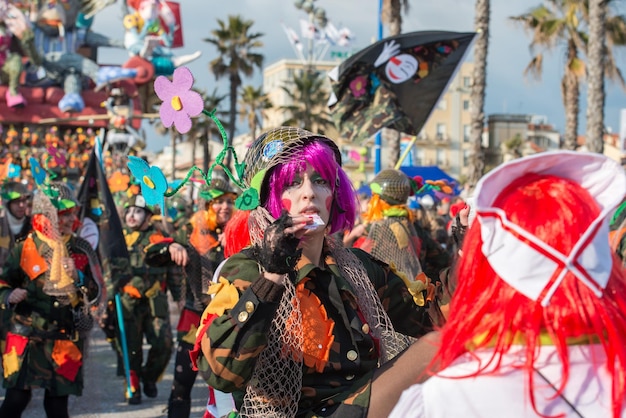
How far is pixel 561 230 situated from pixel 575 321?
18 centimetres

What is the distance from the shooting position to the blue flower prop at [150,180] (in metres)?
3.18

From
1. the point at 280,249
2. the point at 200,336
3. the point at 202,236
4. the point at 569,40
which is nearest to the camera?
the point at 280,249

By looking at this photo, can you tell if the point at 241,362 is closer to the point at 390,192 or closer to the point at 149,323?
the point at 390,192

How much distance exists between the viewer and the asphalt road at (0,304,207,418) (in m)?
7.62

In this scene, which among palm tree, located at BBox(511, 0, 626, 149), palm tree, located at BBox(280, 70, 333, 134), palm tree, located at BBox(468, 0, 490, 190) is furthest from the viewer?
palm tree, located at BBox(280, 70, 333, 134)

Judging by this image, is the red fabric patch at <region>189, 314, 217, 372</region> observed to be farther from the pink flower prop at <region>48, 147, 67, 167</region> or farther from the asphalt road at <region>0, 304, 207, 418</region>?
the pink flower prop at <region>48, 147, 67, 167</region>

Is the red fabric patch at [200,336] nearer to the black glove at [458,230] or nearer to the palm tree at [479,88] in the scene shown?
the black glove at [458,230]

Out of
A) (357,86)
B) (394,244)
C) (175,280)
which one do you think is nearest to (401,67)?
(357,86)

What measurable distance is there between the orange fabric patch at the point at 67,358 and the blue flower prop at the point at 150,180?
3044 mm

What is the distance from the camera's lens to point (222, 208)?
7203 mm

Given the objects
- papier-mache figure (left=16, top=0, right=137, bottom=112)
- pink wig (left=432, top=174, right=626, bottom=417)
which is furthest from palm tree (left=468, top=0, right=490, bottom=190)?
papier-mache figure (left=16, top=0, right=137, bottom=112)

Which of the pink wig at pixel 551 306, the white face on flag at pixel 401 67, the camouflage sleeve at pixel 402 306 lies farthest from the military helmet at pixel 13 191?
the pink wig at pixel 551 306

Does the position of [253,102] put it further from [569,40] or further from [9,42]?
[569,40]

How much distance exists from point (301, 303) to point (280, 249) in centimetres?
Answer: 47
